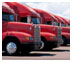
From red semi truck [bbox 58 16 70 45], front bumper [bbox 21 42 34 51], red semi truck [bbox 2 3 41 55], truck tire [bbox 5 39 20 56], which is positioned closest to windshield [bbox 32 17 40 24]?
red semi truck [bbox 2 3 41 55]

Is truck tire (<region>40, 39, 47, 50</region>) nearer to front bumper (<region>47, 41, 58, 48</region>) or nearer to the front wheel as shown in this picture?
front bumper (<region>47, 41, 58, 48</region>)

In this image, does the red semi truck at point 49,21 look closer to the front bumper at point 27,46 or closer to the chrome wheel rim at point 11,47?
the front bumper at point 27,46

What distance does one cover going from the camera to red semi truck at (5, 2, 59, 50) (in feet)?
33.2

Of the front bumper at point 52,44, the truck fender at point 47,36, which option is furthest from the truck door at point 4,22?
the front bumper at point 52,44

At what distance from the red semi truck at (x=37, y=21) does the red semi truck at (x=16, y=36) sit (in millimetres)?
535

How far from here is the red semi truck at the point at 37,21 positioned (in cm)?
1011

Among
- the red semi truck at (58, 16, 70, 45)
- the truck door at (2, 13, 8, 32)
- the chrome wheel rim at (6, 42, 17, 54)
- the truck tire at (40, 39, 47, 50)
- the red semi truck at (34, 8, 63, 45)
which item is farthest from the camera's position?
the red semi truck at (58, 16, 70, 45)

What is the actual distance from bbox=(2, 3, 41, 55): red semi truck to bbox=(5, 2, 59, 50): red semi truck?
535 millimetres

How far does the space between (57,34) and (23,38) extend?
3309 mm

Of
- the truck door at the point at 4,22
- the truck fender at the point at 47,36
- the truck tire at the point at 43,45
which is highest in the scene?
the truck door at the point at 4,22

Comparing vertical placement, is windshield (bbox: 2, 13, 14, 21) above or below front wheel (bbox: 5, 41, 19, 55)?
above

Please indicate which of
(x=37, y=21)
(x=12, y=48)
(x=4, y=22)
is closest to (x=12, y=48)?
(x=12, y=48)

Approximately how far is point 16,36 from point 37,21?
2.41 metres

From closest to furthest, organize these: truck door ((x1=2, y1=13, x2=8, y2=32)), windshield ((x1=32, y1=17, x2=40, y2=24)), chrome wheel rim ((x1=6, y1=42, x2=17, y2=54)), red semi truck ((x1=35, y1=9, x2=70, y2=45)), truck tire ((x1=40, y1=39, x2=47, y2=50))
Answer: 1. chrome wheel rim ((x1=6, y1=42, x2=17, y2=54))
2. truck door ((x1=2, y1=13, x2=8, y2=32))
3. windshield ((x1=32, y1=17, x2=40, y2=24))
4. truck tire ((x1=40, y1=39, x2=47, y2=50))
5. red semi truck ((x1=35, y1=9, x2=70, y2=45))
